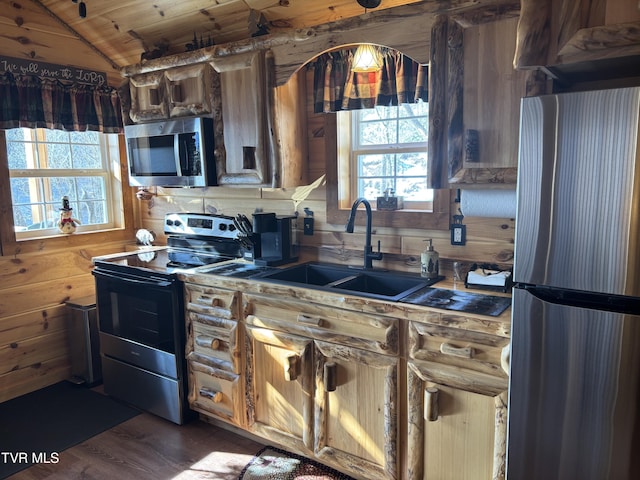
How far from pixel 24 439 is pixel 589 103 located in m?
3.16

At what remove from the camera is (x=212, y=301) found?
2.63 meters

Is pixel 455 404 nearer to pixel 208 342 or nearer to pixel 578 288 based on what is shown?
pixel 578 288

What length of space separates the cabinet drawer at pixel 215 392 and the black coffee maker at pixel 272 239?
66 cm

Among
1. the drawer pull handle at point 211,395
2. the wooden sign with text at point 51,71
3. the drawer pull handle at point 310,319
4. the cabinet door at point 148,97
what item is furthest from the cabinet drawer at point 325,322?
the wooden sign with text at point 51,71

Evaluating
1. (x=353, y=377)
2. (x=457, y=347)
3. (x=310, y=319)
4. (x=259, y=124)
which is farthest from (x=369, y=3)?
(x=353, y=377)

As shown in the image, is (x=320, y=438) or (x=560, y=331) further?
(x=320, y=438)

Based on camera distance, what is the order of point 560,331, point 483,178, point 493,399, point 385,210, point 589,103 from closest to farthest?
point 589,103 < point 560,331 < point 493,399 < point 483,178 < point 385,210

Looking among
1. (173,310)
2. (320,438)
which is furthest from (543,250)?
(173,310)

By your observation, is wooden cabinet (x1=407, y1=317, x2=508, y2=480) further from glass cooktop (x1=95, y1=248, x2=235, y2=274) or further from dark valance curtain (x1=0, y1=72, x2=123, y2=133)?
dark valance curtain (x1=0, y1=72, x2=123, y2=133)

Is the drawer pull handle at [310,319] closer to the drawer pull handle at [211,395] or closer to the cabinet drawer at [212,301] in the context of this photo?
the cabinet drawer at [212,301]

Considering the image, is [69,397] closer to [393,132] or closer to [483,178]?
[393,132]

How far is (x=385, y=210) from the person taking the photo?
2.67 m

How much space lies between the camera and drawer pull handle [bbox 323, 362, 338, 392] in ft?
7.29

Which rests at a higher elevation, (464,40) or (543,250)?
(464,40)
